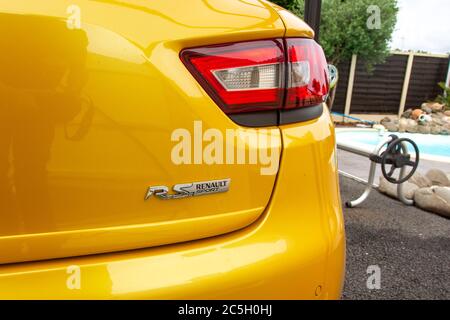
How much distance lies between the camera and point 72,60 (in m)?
0.69

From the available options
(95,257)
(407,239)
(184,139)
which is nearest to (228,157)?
(184,139)

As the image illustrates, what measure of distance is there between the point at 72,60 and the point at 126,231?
0.36 meters

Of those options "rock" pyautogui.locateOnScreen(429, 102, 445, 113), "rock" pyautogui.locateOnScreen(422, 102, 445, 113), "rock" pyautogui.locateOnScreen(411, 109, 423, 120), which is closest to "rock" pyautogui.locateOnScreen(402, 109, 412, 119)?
"rock" pyautogui.locateOnScreen(411, 109, 423, 120)

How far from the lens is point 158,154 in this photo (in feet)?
2.52

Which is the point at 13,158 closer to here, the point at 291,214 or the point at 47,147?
the point at 47,147

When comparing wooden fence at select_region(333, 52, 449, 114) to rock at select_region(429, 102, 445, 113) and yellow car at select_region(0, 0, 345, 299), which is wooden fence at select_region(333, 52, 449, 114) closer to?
rock at select_region(429, 102, 445, 113)

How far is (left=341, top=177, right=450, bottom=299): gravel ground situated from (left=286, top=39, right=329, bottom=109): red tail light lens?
1.62 m

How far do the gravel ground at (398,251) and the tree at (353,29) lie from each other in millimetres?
10467

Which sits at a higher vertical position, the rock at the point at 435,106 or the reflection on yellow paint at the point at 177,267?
the reflection on yellow paint at the point at 177,267

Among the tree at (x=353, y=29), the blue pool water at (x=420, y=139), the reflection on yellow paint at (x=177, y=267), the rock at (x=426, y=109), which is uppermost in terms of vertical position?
the tree at (x=353, y=29)

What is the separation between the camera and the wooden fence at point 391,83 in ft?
48.8

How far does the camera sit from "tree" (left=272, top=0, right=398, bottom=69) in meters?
12.8

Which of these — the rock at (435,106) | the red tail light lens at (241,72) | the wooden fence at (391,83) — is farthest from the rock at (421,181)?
the rock at (435,106)

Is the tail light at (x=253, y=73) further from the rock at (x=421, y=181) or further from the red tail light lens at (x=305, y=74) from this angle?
the rock at (x=421, y=181)
